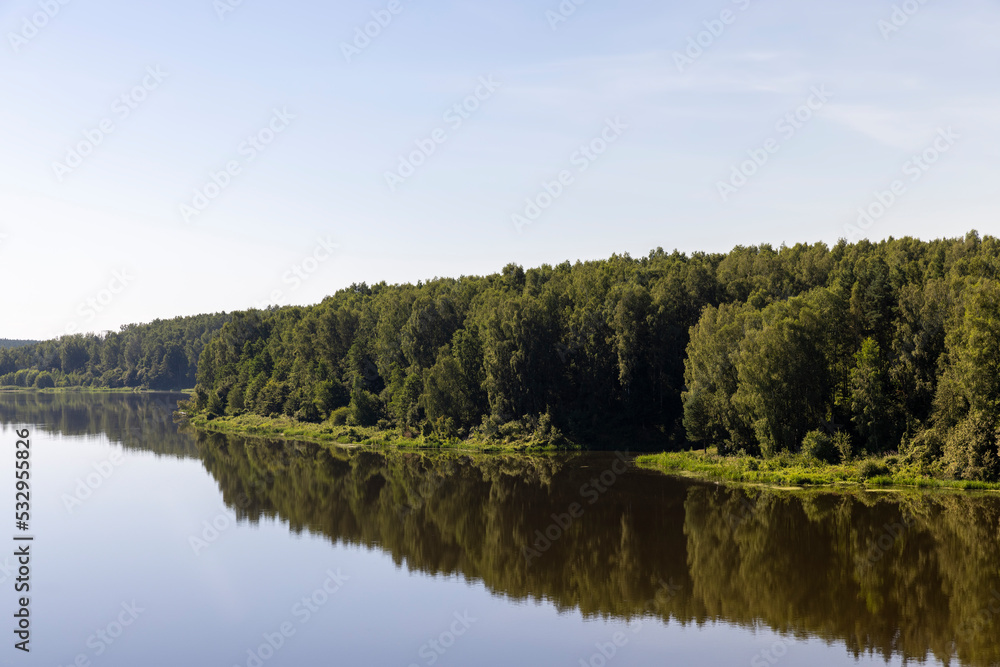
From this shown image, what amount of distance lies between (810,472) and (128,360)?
17216 centimetres

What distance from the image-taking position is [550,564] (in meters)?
33.2

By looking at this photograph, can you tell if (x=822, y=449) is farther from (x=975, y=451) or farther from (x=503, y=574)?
(x=503, y=574)

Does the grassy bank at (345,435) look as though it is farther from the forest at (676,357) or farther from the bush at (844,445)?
the bush at (844,445)

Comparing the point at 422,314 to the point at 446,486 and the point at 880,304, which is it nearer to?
the point at 446,486

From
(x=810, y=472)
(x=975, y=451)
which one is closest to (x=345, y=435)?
(x=810, y=472)

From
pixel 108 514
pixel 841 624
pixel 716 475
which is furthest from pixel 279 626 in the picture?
pixel 716 475

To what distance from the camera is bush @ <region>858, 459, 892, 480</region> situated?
4556cm

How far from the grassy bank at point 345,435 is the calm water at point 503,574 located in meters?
13.0

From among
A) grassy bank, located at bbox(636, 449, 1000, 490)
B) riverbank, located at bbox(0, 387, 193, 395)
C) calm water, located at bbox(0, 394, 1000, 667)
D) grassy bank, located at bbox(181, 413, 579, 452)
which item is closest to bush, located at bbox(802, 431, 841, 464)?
grassy bank, located at bbox(636, 449, 1000, 490)

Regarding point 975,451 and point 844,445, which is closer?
point 975,451

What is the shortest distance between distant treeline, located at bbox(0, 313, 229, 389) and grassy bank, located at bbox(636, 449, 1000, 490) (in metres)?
140

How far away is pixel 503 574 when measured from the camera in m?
32.5

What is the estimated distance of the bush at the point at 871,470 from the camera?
149 feet

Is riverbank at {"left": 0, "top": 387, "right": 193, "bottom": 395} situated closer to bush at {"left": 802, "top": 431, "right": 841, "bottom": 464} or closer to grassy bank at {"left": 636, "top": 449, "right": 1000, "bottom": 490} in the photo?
grassy bank at {"left": 636, "top": 449, "right": 1000, "bottom": 490}
